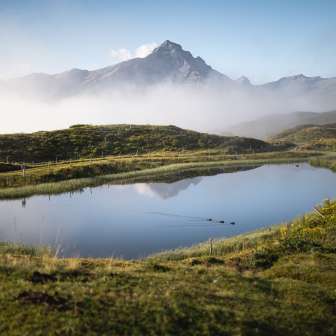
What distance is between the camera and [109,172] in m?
88.1

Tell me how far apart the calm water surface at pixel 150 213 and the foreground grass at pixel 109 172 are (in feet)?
15.3

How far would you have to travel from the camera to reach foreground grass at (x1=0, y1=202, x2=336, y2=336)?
1486 centimetres

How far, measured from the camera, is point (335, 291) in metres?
21.0

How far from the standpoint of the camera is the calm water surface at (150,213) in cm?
3847

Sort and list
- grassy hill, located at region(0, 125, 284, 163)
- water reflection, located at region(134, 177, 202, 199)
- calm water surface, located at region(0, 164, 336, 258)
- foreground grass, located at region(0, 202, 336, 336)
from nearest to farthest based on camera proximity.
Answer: foreground grass, located at region(0, 202, 336, 336) < calm water surface, located at region(0, 164, 336, 258) < water reflection, located at region(134, 177, 202, 199) < grassy hill, located at region(0, 125, 284, 163)

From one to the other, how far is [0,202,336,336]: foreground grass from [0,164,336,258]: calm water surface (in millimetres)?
13169

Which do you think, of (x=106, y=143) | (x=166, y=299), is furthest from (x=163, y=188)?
(x=106, y=143)

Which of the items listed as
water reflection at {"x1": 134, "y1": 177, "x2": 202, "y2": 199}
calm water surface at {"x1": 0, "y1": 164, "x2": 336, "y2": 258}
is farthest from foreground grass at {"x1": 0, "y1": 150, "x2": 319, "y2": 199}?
water reflection at {"x1": 134, "y1": 177, "x2": 202, "y2": 199}

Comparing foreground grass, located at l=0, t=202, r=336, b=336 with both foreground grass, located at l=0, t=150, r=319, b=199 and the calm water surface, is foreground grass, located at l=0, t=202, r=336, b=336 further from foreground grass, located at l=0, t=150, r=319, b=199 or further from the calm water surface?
foreground grass, located at l=0, t=150, r=319, b=199

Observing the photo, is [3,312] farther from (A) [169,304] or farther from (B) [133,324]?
(A) [169,304]

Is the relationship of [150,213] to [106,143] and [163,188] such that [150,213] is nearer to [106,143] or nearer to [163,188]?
[163,188]

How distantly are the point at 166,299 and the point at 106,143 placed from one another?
134m

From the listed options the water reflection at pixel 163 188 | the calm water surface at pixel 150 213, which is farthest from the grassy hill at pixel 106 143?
the calm water surface at pixel 150 213

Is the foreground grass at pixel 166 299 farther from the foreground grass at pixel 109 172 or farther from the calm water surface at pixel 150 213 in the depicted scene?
the foreground grass at pixel 109 172
